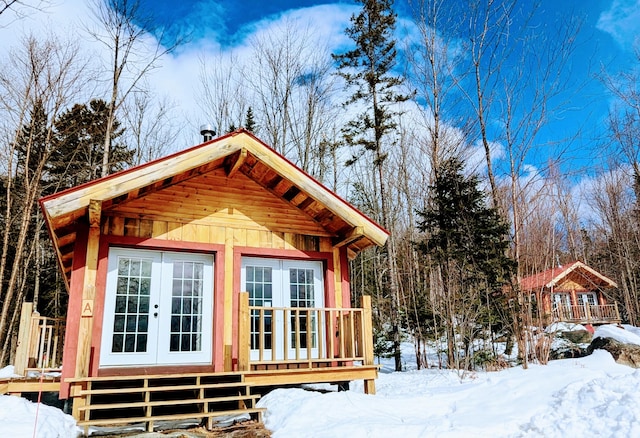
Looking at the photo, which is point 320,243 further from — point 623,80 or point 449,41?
point 623,80

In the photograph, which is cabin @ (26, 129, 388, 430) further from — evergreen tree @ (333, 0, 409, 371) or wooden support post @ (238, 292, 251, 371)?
evergreen tree @ (333, 0, 409, 371)

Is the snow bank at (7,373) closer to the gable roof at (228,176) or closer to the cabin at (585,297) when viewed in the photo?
the gable roof at (228,176)

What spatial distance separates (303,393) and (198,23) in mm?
14205

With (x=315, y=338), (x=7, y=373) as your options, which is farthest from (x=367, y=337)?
(x=7, y=373)

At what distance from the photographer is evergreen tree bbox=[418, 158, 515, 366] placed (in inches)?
415

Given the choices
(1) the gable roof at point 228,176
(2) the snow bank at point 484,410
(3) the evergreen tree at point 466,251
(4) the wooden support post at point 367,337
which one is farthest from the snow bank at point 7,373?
(3) the evergreen tree at point 466,251

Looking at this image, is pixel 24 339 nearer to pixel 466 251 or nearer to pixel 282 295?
pixel 282 295

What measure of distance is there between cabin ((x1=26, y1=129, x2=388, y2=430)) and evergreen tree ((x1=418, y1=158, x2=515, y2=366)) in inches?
140

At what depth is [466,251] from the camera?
1211 centimetres

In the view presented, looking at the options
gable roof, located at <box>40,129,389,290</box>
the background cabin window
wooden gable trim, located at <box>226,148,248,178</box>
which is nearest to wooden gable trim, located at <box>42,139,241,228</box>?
gable roof, located at <box>40,129,389,290</box>

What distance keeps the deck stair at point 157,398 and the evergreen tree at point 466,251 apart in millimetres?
5634

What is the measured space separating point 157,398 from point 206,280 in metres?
2.00

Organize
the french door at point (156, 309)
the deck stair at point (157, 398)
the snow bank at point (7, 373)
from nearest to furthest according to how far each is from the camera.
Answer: the deck stair at point (157, 398), the french door at point (156, 309), the snow bank at point (7, 373)

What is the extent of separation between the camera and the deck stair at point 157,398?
18.3 feet
